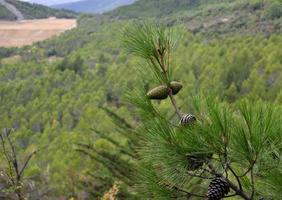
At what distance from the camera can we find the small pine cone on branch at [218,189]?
237 centimetres

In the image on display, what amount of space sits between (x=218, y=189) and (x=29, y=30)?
116797 mm

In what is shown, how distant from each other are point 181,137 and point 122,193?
9.11 metres

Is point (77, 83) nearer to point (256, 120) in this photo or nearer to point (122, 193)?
point (122, 193)

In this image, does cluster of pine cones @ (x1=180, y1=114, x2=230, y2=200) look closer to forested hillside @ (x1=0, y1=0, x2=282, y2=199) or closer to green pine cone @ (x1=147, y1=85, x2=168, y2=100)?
green pine cone @ (x1=147, y1=85, x2=168, y2=100)

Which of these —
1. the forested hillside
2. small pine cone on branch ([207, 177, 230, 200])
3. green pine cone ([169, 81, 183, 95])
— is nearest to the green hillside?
the forested hillside

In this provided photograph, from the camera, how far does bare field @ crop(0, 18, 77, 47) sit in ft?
365

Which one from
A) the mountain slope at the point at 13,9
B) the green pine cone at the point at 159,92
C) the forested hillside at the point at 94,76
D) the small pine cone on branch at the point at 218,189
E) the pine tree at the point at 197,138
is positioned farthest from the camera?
the mountain slope at the point at 13,9

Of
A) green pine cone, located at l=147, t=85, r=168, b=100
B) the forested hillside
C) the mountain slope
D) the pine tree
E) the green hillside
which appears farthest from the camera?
the mountain slope

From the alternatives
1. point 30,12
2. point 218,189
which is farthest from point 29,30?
point 218,189

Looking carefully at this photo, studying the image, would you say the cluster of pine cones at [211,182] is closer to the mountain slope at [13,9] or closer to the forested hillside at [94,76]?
the forested hillside at [94,76]

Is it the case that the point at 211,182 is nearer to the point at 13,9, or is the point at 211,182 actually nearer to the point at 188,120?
the point at 188,120

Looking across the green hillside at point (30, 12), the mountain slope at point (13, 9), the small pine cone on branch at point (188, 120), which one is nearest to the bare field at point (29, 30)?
the green hillside at point (30, 12)

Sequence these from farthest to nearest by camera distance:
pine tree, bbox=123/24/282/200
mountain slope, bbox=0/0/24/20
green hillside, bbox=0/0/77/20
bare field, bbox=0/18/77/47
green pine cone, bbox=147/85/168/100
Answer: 1. mountain slope, bbox=0/0/24/20
2. green hillside, bbox=0/0/77/20
3. bare field, bbox=0/18/77/47
4. green pine cone, bbox=147/85/168/100
5. pine tree, bbox=123/24/282/200

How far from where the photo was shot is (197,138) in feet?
7.66
